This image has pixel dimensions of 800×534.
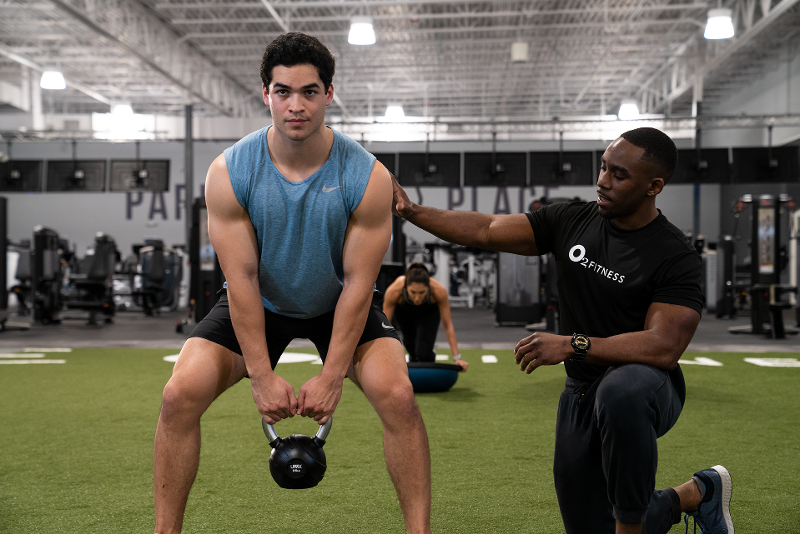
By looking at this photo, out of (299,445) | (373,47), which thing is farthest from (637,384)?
(373,47)

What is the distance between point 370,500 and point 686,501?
109 centimetres

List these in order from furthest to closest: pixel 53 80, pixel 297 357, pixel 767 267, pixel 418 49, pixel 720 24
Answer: pixel 418 49
pixel 53 80
pixel 720 24
pixel 767 267
pixel 297 357

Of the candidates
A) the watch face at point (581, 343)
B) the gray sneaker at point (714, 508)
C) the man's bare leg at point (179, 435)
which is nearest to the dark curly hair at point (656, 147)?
the watch face at point (581, 343)

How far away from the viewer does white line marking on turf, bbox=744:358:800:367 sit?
6430 millimetres

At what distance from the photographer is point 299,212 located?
199cm

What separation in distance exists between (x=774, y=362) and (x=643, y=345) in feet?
18.5

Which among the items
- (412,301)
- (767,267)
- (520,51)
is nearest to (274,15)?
(520,51)

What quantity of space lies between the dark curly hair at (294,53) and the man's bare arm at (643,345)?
93 cm

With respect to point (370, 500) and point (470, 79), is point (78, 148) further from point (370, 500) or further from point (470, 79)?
point (370, 500)

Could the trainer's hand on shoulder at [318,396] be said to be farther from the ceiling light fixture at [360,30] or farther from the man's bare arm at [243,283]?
the ceiling light fixture at [360,30]

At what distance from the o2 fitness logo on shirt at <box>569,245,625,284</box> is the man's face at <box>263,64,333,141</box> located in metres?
0.82

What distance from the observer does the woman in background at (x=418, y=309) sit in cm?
560

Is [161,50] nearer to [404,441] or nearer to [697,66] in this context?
[697,66]

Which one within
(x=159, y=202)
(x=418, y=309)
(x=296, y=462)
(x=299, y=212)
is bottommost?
(x=296, y=462)
